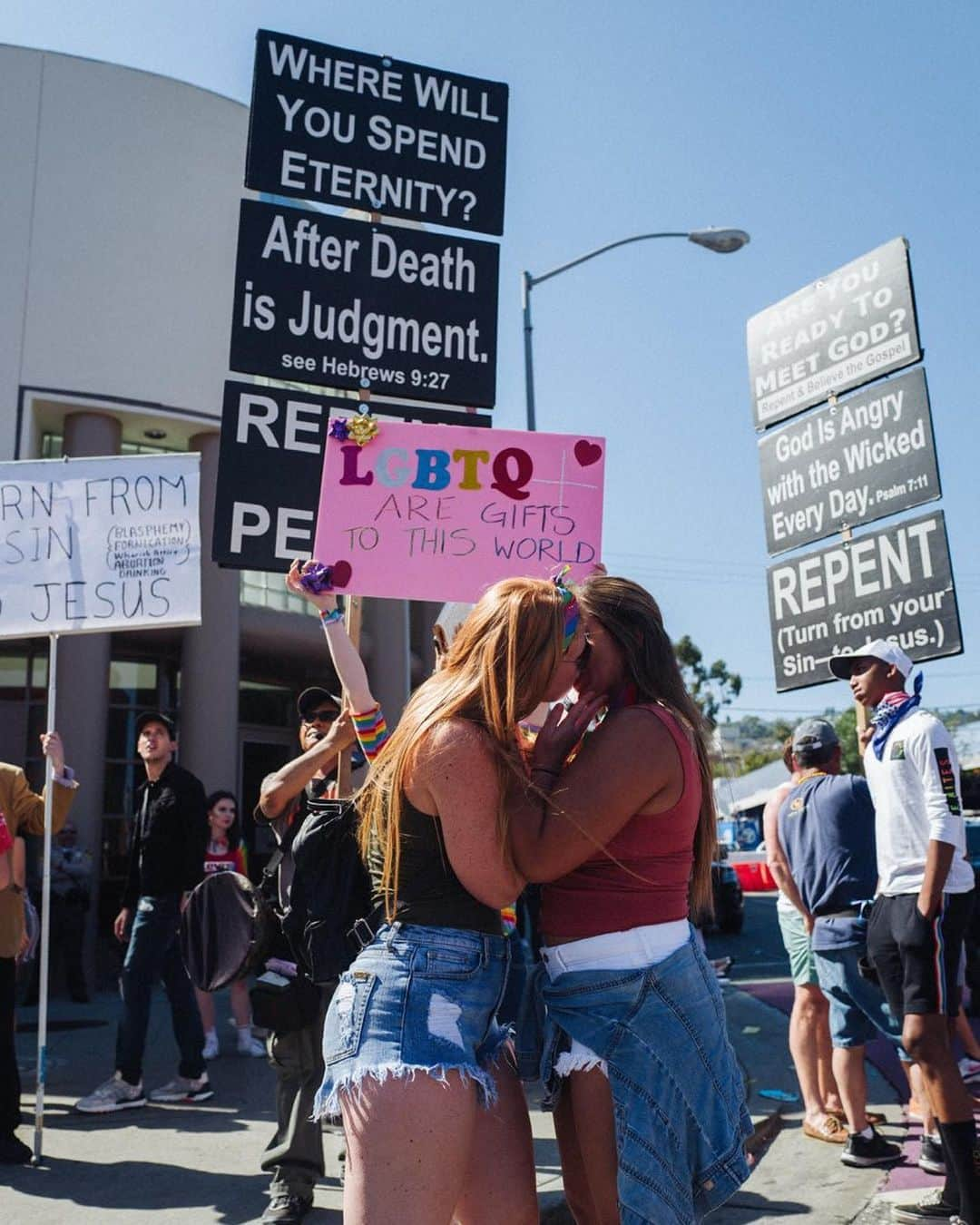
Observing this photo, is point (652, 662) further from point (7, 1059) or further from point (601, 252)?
point (601, 252)

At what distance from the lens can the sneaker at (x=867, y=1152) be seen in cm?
478

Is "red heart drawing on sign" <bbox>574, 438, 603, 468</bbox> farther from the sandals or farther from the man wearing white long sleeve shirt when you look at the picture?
the sandals

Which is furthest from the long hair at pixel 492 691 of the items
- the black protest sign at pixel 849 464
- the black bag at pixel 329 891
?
the black protest sign at pixel 849 464

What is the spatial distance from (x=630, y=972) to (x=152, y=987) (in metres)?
4.54

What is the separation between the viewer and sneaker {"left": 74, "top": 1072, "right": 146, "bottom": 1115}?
5945 mm

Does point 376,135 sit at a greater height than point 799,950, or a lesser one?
greater

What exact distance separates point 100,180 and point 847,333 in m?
9.79

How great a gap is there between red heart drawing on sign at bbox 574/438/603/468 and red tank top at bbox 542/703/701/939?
184 cm

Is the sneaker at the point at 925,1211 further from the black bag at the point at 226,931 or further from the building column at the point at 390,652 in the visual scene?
the building column at the point at 390,652

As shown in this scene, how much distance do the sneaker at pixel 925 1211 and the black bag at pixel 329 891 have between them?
249 centimetres

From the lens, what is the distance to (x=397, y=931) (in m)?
2.45

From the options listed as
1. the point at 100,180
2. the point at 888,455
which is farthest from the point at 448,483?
→ the point at 100,180

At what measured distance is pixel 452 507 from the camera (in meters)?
4.05

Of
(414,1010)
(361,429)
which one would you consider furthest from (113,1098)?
(414,1010)
